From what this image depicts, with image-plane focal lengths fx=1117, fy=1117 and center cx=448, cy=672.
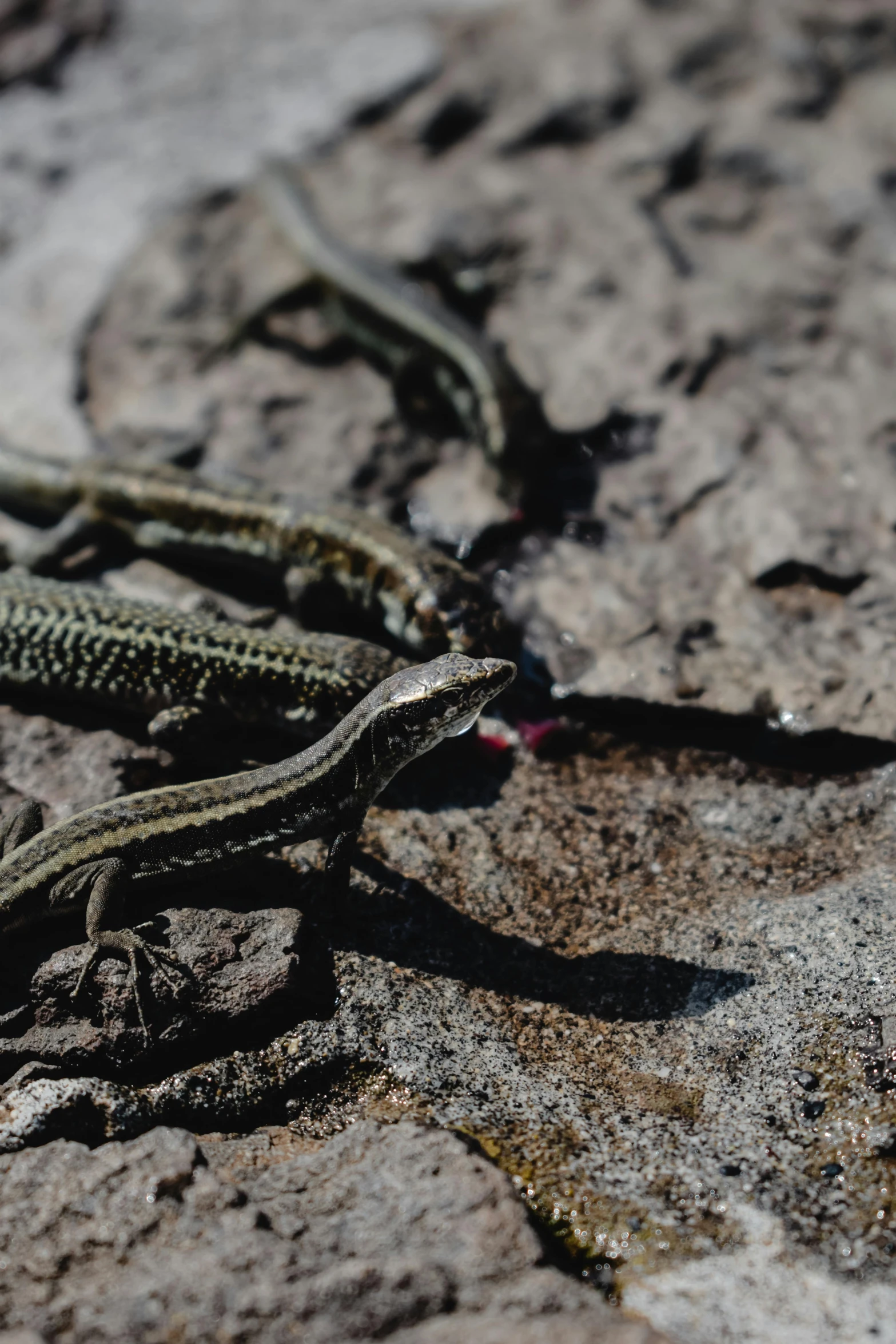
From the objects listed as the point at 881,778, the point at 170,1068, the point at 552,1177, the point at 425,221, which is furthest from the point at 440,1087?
the point at 425,221

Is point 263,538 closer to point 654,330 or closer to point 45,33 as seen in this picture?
point 654,330

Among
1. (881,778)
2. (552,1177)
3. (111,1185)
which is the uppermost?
(111,1185)

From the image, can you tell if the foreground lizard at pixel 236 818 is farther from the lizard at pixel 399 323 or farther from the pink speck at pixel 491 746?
the lizard at pixel 399 323

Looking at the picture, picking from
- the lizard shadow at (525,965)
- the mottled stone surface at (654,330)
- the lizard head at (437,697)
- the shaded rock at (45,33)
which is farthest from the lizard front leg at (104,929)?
the shaded rock at (45,33)

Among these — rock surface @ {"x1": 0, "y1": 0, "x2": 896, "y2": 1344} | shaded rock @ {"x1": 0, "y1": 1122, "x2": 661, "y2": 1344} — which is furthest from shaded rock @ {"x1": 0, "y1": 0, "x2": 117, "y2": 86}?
shaded rock @ {"x1": 0, "y1": 1122, "x2": 661, "y2": 1344}

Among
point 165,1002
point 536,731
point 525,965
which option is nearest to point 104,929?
point 165,1002

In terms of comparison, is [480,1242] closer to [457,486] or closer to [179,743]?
[179,743]

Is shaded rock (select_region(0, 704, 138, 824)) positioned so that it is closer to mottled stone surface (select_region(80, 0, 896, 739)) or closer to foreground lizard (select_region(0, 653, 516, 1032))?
foreground lizard (select_region(0, 653, 516, 1032))
